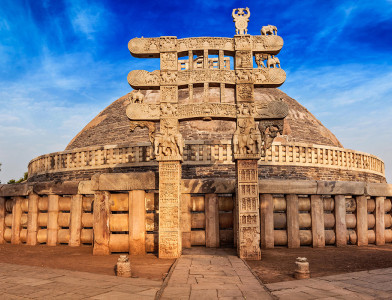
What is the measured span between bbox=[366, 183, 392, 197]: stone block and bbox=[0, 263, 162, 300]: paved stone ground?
21.3 feet

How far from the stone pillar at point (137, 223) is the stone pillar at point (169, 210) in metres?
0.61

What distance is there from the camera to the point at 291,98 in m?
27.5

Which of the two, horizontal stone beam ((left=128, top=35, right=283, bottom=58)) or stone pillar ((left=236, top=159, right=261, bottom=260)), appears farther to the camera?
horizontal stone beam ((left=128, top=35, right=283, bottom=58))

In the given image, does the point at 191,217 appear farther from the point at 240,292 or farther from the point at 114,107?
the point at 114,107

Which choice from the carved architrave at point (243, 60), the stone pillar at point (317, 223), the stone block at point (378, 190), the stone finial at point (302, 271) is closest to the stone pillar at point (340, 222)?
the stone pillar at point (317, 223)

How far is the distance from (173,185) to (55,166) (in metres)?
13.0

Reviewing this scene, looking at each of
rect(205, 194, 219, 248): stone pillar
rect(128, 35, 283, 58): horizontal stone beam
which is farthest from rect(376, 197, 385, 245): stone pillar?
rect(128, 35, 283, 58): horizontal stone beam

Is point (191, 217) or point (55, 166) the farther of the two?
point (55, 166)

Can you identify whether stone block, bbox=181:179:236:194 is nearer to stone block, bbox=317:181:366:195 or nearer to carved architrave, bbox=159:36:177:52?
stone block, bbox=317:181:366:195

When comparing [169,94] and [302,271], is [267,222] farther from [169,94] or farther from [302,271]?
[169,94]

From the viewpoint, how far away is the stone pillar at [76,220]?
8.75 m

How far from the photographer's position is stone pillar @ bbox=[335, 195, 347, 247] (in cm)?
819

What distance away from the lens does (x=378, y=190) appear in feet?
28.7

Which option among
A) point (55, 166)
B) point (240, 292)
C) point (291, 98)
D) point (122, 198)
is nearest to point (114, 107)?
point (55, 166)
